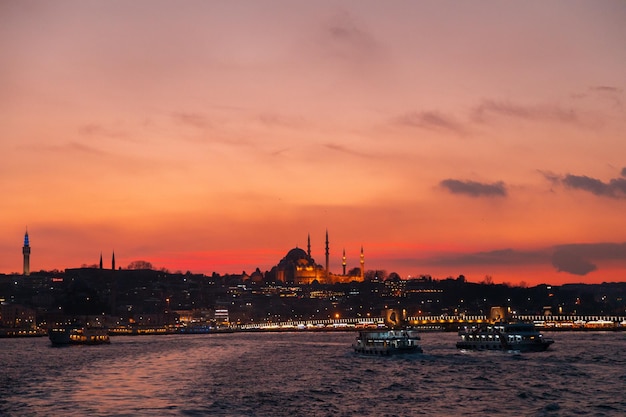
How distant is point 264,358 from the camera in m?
101

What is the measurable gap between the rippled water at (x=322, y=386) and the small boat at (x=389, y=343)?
419 centimetres

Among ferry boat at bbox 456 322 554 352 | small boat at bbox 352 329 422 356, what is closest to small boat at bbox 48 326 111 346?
small boat at bbox 352 329 422 356

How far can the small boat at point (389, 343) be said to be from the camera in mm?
100812

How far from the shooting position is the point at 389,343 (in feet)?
334

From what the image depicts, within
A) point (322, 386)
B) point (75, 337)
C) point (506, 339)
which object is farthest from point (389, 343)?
point (75, 337)

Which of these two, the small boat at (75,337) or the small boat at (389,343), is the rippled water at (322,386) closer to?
the small boat at (389,343)

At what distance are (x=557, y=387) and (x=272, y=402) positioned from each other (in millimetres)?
20397

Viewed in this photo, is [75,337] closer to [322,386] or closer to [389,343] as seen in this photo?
[389,343]

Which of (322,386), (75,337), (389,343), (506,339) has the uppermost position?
(75,337)

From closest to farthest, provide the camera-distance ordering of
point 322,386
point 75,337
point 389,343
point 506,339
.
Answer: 1. point 322,386
2. point 389,343
3. point 506,339
4. point 75,337

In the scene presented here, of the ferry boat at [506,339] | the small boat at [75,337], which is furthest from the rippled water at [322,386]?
the small boat at [75,337]

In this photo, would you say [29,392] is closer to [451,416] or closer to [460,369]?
[451,416]

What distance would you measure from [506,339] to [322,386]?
47153 mm

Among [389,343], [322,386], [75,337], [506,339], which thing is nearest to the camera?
[322,386]
